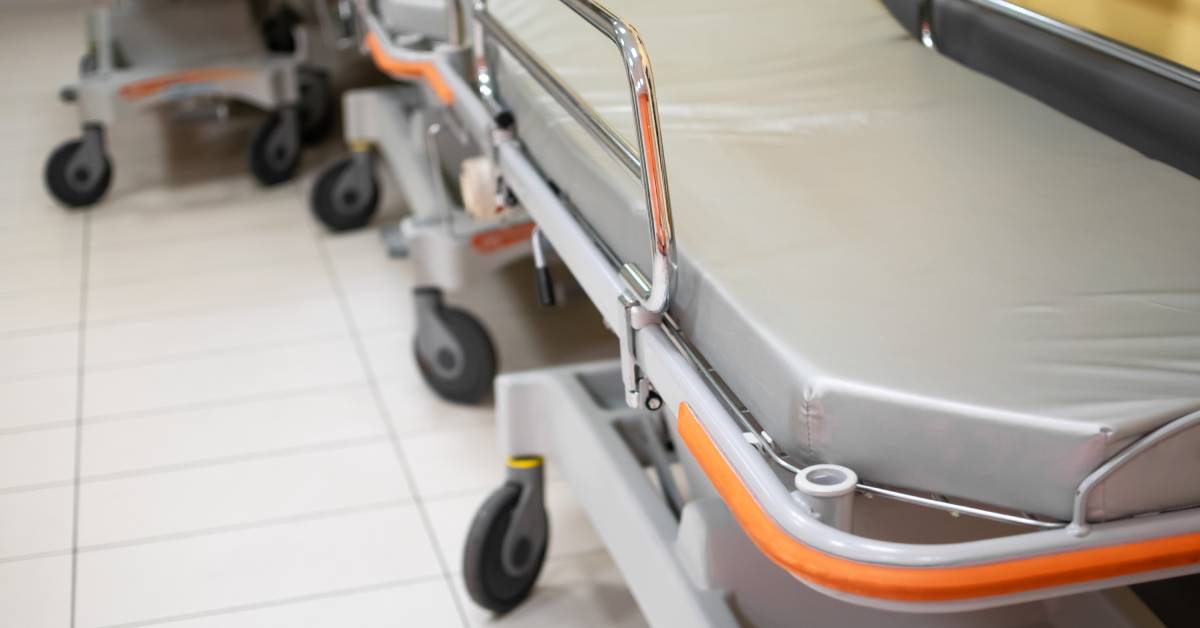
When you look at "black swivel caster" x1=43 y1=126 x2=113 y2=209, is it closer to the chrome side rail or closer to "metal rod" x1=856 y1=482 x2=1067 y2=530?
the chrome side rail

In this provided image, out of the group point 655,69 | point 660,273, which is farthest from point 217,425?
point 660,273

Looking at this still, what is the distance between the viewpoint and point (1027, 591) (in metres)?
1.10

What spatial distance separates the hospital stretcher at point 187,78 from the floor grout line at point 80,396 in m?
0.20

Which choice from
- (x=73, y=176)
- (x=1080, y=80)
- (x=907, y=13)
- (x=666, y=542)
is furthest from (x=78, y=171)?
(x=1080, y=80)

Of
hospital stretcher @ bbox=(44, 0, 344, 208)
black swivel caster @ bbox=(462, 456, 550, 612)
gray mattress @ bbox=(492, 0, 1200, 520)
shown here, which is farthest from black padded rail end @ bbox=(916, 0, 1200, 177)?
hospital stretcher @ bbox=(44, 0, 344, 208)

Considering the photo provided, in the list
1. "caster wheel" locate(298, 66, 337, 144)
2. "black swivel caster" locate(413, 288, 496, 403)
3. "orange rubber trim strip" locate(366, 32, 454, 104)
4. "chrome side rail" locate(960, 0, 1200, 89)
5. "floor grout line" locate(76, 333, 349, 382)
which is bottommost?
"floor grout line" locate(76, 333, 349, 382)

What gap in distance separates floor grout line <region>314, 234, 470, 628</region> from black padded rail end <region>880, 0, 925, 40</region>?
4.38ft

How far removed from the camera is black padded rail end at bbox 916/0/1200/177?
185cm

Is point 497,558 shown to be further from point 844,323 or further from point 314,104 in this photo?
point 314,104

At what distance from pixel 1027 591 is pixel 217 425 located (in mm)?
2103

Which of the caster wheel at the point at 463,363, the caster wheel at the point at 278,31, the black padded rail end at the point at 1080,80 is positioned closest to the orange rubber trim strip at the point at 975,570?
the black padded rail end at the point at 1080,80

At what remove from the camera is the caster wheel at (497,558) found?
83.5 inches

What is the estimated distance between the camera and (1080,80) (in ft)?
6.72

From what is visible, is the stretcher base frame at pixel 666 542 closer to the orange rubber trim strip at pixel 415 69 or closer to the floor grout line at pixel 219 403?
the orange rubber trim strip at pixel 415 69
